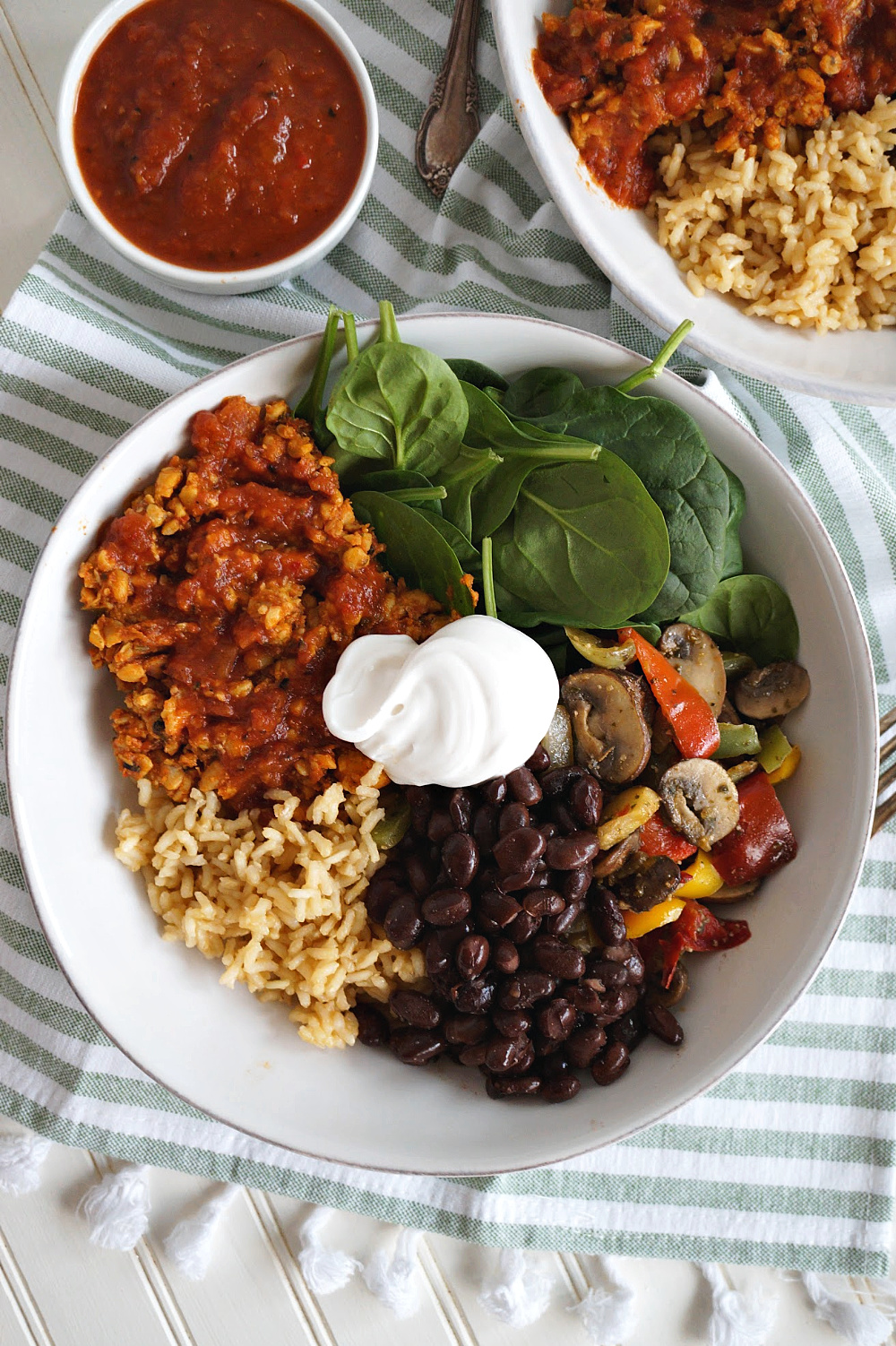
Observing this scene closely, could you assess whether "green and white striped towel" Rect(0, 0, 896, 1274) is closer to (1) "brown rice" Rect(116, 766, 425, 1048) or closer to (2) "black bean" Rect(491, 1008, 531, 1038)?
(1) "brown rice" Rect(116, 766, 425, 1048)

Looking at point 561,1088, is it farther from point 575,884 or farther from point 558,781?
point 558,781

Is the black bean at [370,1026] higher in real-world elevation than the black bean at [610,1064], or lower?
lower

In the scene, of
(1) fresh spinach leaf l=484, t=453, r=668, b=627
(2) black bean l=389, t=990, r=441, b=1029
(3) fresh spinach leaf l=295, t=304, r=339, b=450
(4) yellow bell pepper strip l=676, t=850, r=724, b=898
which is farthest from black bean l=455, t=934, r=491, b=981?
(3) fresh spinach leaf l=295, t=304, r=339, b=450

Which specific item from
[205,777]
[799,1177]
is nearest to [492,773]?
[205,777]

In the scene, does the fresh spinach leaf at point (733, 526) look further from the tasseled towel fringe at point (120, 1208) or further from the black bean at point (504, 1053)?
the tasseled towel fringe at point (120, 1208)

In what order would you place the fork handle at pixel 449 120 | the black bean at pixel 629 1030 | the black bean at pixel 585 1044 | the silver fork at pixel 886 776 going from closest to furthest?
the black bean at pixel 585 1044, the black bean at pixel 629 1030, the silver fork at pixel 886 776, the fork handle at pixel 449 120

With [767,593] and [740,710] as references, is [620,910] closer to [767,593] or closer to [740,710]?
[740,710]

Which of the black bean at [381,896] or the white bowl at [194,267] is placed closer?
the black bean at [381,896]

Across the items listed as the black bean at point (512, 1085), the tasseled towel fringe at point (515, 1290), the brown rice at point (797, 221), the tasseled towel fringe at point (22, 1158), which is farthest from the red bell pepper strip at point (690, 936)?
the tasseled towel fringe at point (22, 1158)
